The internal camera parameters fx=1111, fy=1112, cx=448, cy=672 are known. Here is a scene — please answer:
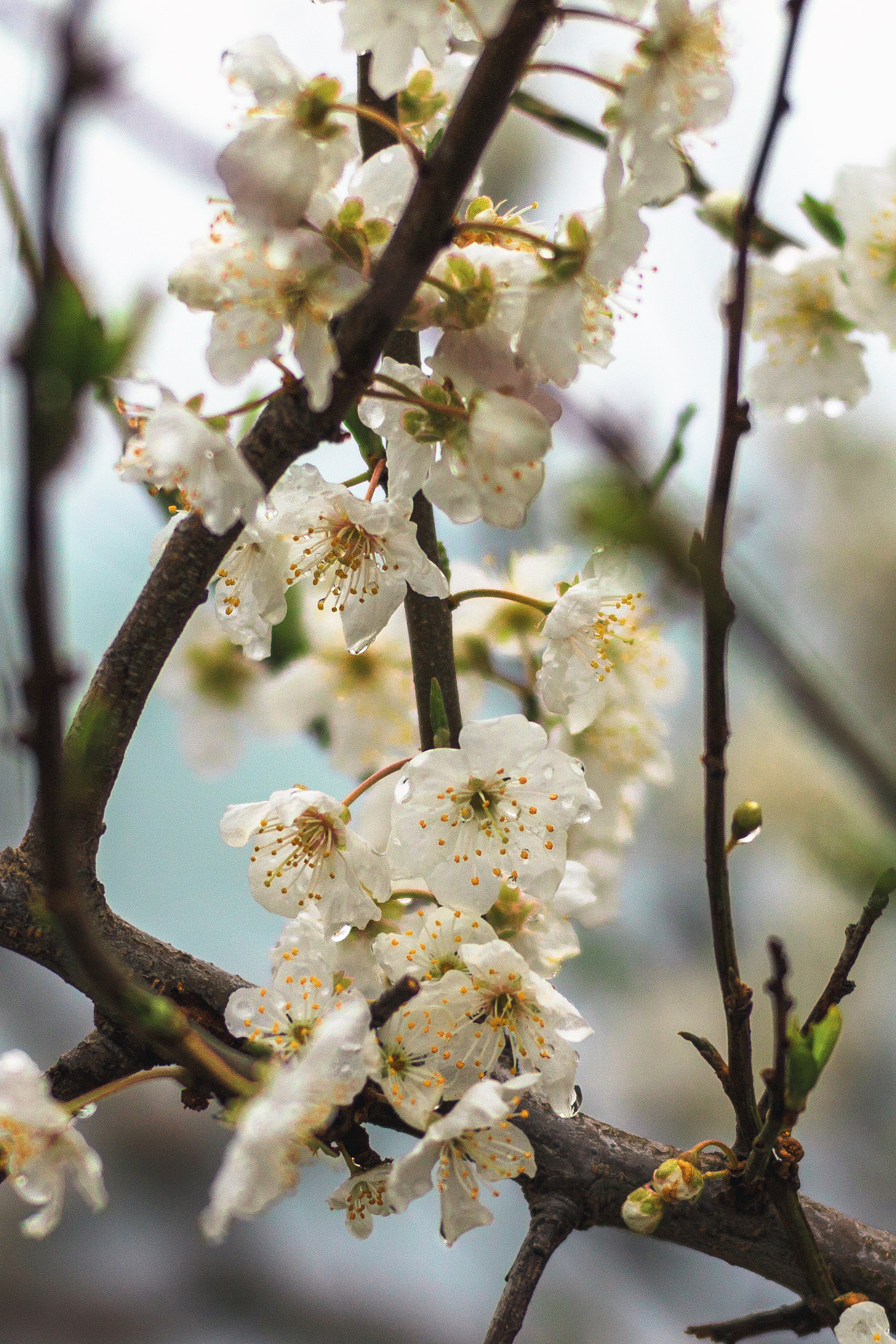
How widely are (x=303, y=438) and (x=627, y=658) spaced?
52 centimetres

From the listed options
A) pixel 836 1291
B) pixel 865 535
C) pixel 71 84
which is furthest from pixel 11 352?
pixel 865 535

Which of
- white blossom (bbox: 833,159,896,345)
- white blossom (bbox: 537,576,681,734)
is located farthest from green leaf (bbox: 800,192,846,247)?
white blossom (bbox: 537,576,681,734)

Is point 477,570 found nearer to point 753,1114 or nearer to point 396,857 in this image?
point 396,857

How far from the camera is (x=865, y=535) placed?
209 centimetres

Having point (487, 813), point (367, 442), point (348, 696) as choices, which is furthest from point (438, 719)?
point (348, 696)

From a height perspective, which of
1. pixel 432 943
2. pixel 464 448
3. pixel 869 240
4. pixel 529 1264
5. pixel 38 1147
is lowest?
pixel 38 1147

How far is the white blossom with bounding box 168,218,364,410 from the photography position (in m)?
0.52

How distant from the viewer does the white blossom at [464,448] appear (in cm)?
54

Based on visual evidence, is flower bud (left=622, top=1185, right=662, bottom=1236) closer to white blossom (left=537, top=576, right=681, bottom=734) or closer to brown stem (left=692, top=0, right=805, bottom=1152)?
brown stem (left=692, top=0, right=805, bottom=1152)

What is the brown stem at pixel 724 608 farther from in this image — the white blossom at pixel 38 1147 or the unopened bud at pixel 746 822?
the white blossom at pixel 38 1147

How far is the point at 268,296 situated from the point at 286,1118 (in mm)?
375

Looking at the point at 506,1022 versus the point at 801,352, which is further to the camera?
the point at 801,352

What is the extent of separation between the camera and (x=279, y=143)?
509 millimetres

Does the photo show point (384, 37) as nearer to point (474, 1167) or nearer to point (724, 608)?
point (724, 608)
